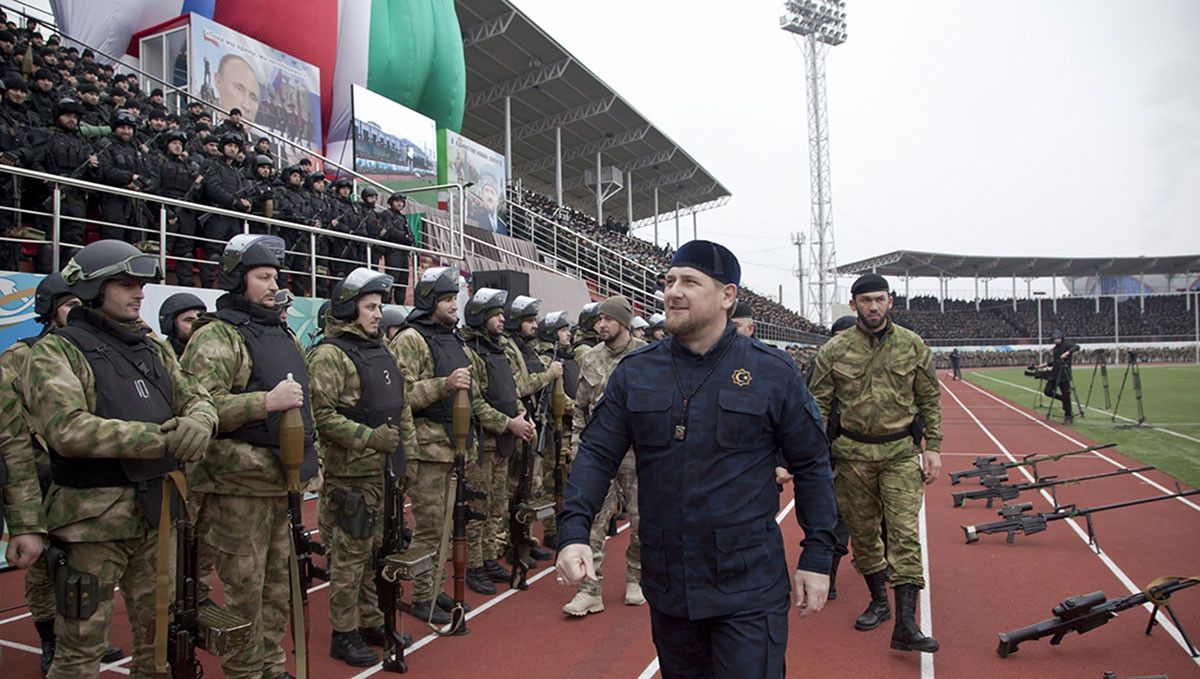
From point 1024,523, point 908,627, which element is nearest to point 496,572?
point 908,627

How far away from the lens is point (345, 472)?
4723 mm

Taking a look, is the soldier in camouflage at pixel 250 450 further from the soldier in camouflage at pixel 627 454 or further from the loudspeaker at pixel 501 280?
the loudspeaker at pixel 501 280

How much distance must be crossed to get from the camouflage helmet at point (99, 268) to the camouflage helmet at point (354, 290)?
1406mm

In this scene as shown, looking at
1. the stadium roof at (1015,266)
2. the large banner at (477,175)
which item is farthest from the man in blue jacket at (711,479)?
the stadium roof at (1015,266)

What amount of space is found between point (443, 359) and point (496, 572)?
202cm

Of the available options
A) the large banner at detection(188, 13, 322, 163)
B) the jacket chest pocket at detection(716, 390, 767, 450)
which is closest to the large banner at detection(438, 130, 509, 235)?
the large banner at detection(188, 13, 322, 163)

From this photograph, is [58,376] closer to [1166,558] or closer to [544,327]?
[544,327]

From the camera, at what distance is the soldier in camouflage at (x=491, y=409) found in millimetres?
6094

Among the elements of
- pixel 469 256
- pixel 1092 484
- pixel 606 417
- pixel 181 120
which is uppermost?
pixel 181 120

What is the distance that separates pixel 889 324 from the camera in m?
5.27

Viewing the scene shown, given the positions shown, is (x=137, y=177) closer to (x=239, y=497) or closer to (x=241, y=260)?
(x=241, y=260)

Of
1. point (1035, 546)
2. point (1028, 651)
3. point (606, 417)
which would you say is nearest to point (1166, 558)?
point (1035, 546)

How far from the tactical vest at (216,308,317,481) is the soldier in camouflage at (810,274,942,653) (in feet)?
11.0

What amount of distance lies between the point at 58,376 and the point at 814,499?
3.10 meters
